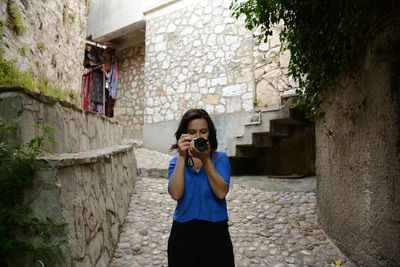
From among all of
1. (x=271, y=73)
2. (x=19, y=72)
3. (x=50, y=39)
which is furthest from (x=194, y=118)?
(x=271, y=73)

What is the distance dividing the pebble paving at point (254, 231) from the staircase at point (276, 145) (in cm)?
103

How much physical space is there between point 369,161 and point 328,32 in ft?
3.50

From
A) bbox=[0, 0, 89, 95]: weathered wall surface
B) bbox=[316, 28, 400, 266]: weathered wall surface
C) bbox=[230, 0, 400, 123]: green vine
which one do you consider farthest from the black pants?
bbox=[0, 0, 89, 95]: weathered wall surface

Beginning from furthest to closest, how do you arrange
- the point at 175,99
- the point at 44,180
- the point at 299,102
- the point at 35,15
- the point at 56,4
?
the point at 175,99
the point at 56,4
the point at 35,15
the point at 299,102
the point at 44,180

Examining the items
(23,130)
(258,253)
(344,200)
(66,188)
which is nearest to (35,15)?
(23,130)

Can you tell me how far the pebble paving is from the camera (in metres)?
2.74

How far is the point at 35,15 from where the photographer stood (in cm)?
342

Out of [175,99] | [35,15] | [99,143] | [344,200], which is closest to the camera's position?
[344,200]

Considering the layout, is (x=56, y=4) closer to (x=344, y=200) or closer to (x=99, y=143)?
(x=99, y=143)

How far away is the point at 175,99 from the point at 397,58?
5654 millimetres

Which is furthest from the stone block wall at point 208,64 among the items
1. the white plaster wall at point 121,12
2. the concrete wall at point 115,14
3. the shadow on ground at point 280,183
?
the shadow on ground at point 280,183

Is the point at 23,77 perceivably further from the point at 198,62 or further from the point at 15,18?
the point at 198,62

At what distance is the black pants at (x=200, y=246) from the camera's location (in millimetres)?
1455

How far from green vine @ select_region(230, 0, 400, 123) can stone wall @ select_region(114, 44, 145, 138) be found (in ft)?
23.5
